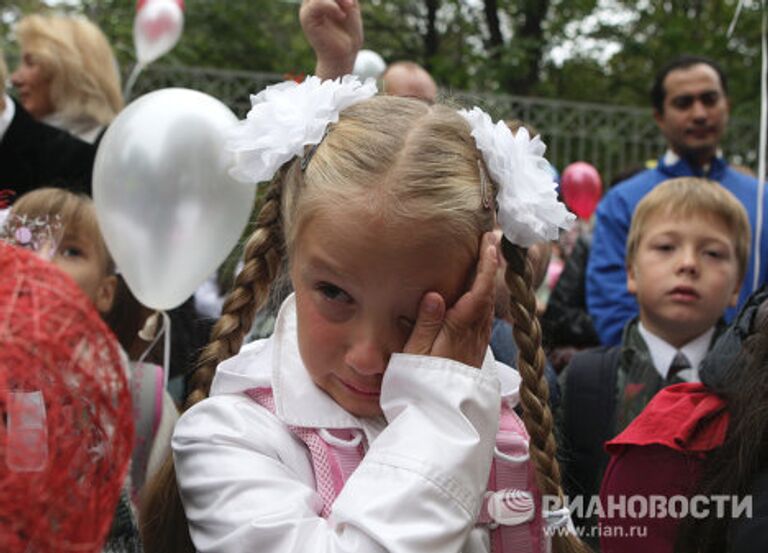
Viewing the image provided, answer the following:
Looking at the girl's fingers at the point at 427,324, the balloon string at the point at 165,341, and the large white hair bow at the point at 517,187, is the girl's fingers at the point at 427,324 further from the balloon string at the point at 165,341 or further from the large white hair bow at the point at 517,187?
the balloon string at the point at 165,341

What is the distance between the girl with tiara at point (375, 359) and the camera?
4.27ft

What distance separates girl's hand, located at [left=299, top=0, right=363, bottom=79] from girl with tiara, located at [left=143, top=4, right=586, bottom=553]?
44 centimetres

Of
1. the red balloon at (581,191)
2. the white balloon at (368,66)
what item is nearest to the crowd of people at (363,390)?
the white balloon at (368,66)

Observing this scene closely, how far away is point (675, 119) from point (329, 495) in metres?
3.18

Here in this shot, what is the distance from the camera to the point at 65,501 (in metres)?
0.85

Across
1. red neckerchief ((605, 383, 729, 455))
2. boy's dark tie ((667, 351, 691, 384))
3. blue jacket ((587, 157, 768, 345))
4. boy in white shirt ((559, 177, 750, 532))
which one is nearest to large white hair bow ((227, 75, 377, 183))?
red neckerchief ((605, 383, 729, 455))

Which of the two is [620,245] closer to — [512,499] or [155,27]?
[512,499]

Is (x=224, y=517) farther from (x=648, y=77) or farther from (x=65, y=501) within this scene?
(x=648, y=77)

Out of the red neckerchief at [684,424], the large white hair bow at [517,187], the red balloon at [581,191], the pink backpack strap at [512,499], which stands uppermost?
the large white hair bow at [517,187]

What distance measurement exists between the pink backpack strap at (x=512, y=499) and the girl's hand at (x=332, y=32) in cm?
85

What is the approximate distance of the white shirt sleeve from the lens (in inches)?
49.5

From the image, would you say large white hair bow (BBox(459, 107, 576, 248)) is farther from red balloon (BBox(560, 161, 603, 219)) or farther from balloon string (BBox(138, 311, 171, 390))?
red balloon (BBox(560, 161, 603, 219))

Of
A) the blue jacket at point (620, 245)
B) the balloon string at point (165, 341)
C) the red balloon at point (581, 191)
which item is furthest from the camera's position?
the red balloon at point (581, 191)

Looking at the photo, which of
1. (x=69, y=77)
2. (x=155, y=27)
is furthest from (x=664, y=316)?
(x=155, y=27)
